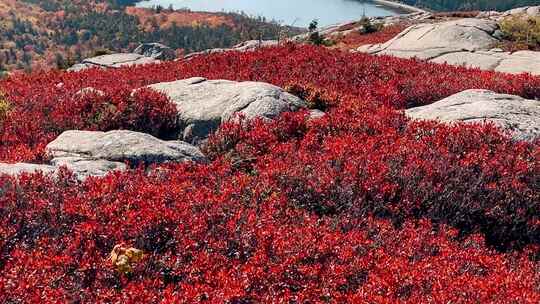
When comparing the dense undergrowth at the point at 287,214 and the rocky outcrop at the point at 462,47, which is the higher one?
the rocky outcrop at the point at 462,47

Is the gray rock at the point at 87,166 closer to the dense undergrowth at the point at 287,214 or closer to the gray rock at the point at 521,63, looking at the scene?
the dense undergrowth at the point at 287,214

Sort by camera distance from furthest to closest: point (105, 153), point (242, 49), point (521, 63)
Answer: point (242, 49) < point (521, 63) < point (105, 153)

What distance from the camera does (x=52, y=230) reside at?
7379mm

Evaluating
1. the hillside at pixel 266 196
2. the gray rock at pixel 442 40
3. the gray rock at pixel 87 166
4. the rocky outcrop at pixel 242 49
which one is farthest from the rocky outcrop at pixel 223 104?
the gray rock at pixel 442 40

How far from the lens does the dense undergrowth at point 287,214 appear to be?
256 inches

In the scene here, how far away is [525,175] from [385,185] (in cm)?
315

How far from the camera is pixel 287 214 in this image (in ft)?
27.8

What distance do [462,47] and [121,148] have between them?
104 feet

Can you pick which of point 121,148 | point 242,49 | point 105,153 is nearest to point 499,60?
point 242,49

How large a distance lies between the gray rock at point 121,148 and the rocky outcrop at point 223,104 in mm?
1704

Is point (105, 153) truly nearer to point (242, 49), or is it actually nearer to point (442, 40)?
point (442, 40)

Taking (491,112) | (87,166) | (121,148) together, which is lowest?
(87,166)

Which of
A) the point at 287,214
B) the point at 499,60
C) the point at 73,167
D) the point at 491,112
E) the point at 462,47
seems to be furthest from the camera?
the point at 462,47

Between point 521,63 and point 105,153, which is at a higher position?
point 521,63
